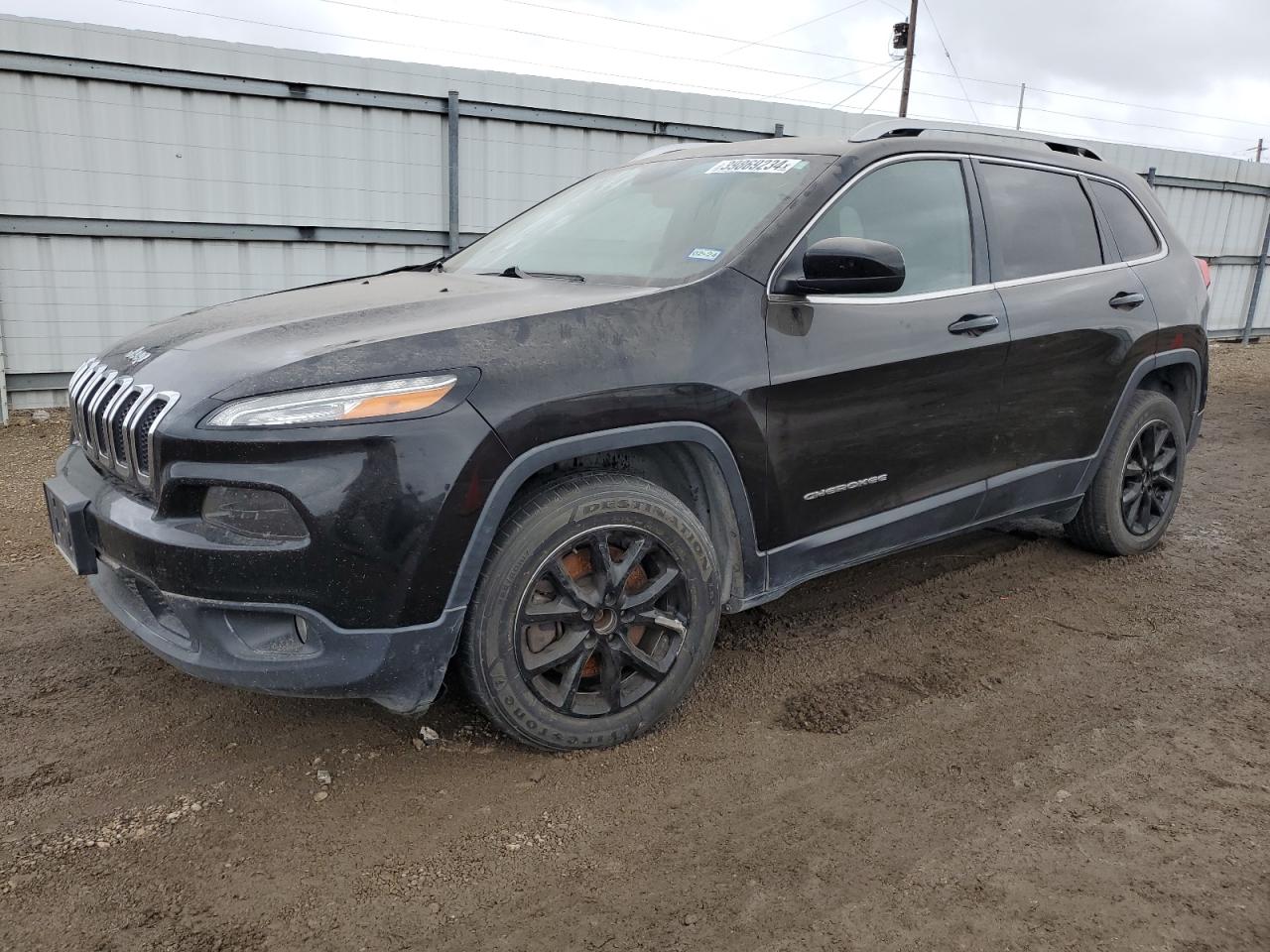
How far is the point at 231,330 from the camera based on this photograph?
2820 millimetres

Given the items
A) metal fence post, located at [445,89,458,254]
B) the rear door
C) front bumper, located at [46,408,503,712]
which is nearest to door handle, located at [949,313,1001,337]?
the rear door

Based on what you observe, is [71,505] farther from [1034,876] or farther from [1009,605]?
[1009,605]

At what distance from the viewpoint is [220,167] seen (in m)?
7.94

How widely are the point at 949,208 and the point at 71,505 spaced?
3.19m

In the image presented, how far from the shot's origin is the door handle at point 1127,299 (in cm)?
424

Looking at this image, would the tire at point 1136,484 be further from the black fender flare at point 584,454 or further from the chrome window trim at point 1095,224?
the black fender flare at point 584,454

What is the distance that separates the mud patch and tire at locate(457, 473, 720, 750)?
0.43m

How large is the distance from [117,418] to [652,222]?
6.22 ft

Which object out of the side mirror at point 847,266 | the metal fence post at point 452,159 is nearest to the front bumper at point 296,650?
the side mirror at point 847,266

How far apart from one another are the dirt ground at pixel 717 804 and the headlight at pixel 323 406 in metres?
1.09

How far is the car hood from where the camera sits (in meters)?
2.47

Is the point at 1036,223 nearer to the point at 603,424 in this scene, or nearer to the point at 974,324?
the point at 974,324

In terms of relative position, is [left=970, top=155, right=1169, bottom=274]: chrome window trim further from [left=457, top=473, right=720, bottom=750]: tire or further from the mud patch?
[left=457, top=473, right=720, bottom=750]: tire

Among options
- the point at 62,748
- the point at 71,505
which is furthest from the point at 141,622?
the point at 62,748
